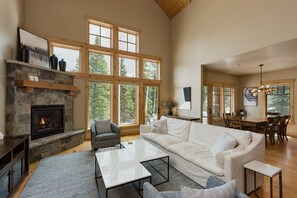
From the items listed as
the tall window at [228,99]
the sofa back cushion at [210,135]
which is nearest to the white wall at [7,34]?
the sofa back cushion at [210,135]

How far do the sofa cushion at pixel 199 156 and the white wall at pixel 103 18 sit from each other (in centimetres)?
348

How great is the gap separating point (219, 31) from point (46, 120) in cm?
572

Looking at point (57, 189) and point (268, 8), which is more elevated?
point (268, 8)

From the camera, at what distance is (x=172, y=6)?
20.8ft

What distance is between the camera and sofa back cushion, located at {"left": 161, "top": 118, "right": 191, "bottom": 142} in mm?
3472

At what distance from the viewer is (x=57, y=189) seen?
225 centimetres

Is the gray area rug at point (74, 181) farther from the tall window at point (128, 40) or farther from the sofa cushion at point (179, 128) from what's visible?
the tall window at point (128, 40)

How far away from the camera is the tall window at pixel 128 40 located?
578 cm

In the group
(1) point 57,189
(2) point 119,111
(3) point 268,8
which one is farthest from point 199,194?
(2) point 119,111

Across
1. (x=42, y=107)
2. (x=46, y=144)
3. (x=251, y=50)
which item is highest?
(x=251, y=50)

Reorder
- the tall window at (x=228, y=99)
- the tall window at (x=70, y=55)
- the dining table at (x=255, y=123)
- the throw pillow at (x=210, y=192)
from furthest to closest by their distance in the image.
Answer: the tall window at (x=228, y=99)
the tall window at (x=70, y=55)
the dining table at (x=255, y=123)
the throw pillow at (x=210, y=192)

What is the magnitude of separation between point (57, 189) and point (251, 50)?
16.9 ft

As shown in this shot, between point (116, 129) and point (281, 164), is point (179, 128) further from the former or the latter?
point (281, 164)

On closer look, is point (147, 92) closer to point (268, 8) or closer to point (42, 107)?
point (42, 107)
